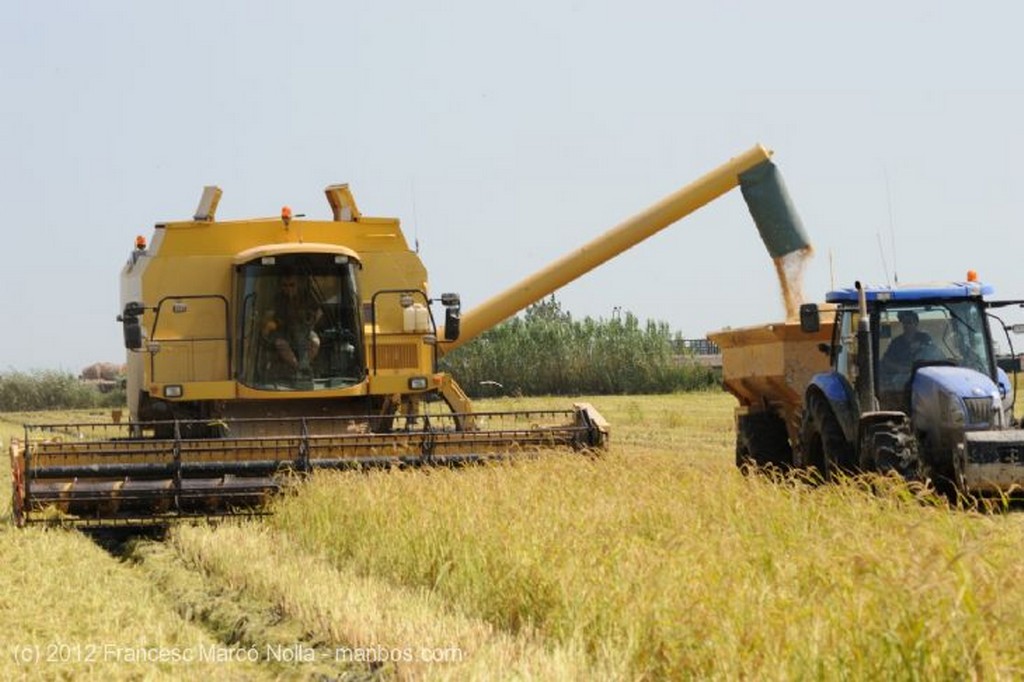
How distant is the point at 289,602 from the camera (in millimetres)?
6762

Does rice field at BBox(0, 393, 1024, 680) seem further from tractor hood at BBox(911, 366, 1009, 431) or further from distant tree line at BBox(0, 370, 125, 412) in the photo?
distant tree line at BBox(0, 370, 125, 412)

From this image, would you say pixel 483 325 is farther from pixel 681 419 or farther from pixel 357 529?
pixel 681 419

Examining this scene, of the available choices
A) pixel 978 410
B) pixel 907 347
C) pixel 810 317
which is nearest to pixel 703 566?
pixel 978 410

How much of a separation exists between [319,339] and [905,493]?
6.97 meters

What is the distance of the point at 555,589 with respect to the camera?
5.82 m

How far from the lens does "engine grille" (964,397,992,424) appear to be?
31.1 ft

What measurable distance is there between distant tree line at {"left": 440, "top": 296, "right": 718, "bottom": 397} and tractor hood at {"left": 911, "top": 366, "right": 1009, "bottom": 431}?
3837 cm

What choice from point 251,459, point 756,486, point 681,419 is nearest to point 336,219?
point 251,459

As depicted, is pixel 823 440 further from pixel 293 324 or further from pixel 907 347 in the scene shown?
pixel 293 324

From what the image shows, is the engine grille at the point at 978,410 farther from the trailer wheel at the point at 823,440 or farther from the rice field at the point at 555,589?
→ the rice field at the point at 555,589

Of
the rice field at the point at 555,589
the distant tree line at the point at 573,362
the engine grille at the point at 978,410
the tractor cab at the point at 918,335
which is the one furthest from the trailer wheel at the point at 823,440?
the distant tree line at the point at 573,362

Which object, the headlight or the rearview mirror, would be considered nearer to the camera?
the headlight

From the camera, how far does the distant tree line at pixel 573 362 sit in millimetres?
49031

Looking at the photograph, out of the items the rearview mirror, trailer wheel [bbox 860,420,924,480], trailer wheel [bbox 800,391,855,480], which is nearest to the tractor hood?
trailer wheel [bbox 860,420,924,480]
